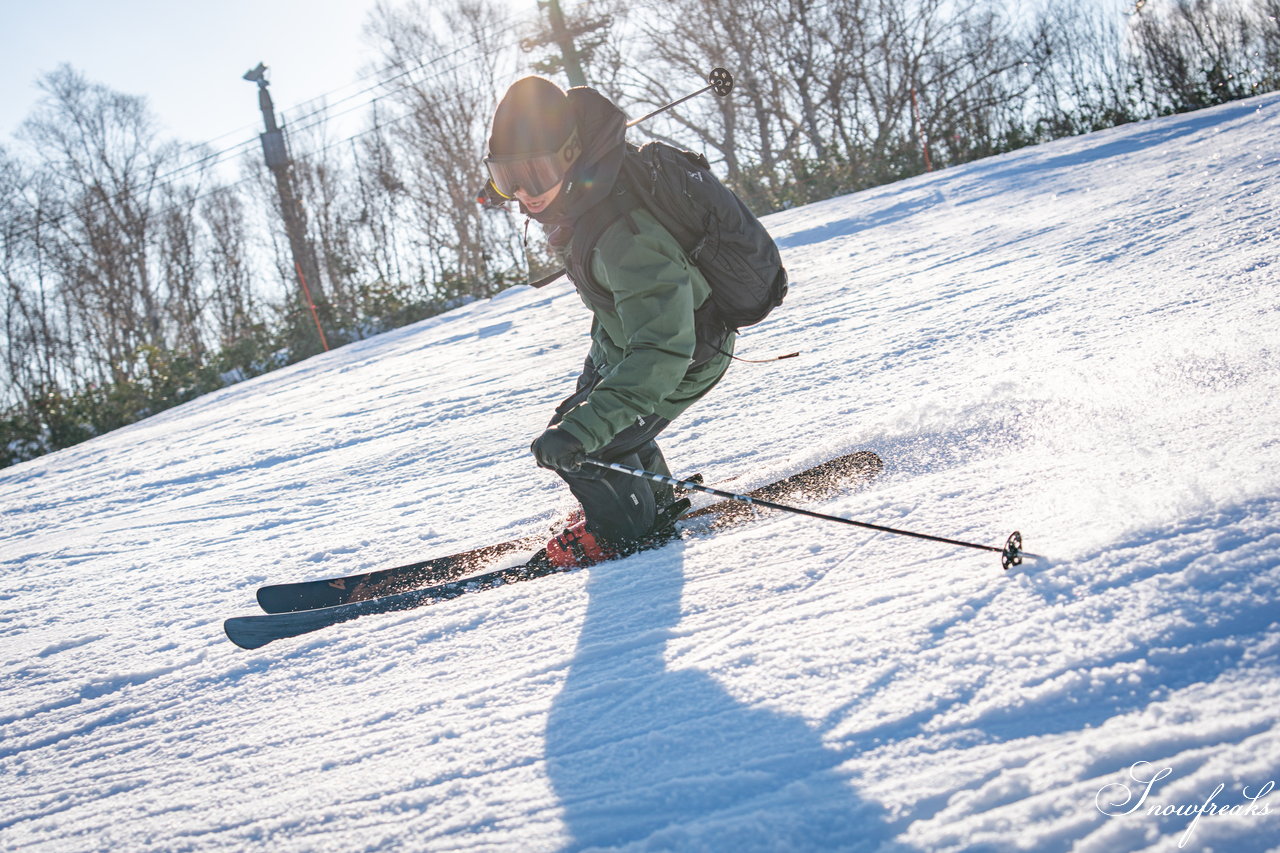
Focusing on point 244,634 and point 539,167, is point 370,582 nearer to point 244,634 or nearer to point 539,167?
point 244,634

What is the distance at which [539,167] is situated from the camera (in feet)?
7.30

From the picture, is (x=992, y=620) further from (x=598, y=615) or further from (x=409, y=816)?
(x=409, y=816)

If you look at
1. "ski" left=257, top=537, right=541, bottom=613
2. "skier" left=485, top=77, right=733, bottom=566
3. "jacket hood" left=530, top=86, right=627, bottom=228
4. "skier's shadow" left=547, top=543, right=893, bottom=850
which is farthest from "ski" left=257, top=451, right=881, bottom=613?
"jacket hood" left=530, top=86, right=627, bottom=228

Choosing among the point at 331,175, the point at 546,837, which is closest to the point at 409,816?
the point at 546,837

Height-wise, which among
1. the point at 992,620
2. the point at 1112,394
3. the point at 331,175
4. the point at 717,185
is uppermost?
the point at 331,175

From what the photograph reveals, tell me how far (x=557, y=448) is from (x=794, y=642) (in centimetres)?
78

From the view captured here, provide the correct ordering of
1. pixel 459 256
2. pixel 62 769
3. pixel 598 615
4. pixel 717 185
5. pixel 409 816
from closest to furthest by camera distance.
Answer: pixel 409 816 → pixel 62 769 → pixel 598 615 → pixel 717 185 → pixel 459 256

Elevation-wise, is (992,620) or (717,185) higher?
(717,185)

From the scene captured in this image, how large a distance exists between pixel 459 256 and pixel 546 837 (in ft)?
91.9

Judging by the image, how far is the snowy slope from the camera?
1337 millimetres

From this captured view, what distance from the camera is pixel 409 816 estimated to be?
5.17ft

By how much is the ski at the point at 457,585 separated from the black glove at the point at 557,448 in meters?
0.58

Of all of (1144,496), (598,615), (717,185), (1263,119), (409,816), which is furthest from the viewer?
(1263,119)

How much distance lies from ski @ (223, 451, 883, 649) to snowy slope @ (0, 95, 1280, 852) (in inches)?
3.3
